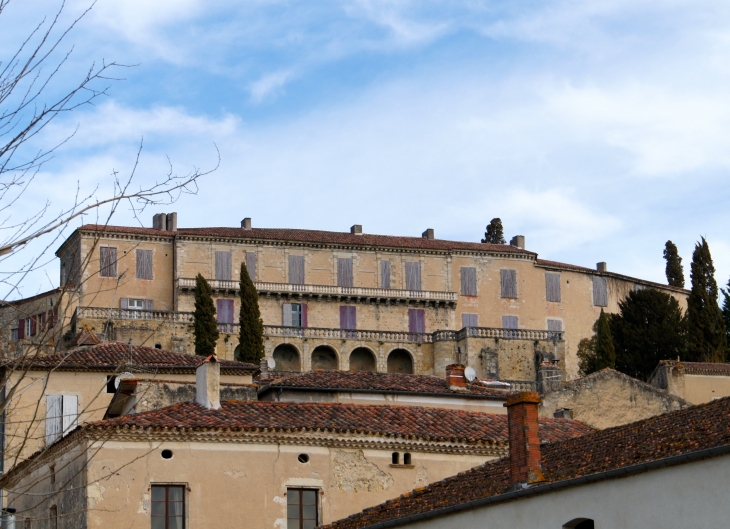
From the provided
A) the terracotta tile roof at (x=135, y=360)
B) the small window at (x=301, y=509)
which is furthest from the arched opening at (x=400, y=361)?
the small window at (x=301, y=509)

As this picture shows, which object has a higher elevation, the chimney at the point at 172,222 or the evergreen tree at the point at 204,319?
the chimney at the point at 172,222

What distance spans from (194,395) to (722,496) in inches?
813

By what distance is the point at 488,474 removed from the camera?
79.5ft

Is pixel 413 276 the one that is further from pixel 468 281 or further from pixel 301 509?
pixel 301 509

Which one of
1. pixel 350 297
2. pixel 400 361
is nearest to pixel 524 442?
pixel 400 361

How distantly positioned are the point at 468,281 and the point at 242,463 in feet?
180

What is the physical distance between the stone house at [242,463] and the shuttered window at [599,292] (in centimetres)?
5686

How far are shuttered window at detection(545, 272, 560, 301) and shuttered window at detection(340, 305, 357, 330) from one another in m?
13.7

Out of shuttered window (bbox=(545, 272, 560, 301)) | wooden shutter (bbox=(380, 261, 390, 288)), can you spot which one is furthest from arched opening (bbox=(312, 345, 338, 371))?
shuttered window (bbox=(545, 272, 560, 301))

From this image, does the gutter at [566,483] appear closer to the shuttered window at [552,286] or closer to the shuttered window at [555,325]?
the shuttered window at [555,325]

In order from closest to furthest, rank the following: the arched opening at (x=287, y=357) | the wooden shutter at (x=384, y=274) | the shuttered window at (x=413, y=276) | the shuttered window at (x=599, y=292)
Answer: the arched opening at (x=287, y=357) → the wooden shutter at (x=384, y=274) → the shuttered window at (x=413, y=276) → the shuttered window at (x=599, y=292)

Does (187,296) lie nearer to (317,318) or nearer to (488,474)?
(317,318)

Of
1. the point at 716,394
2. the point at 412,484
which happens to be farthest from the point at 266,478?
the point at 716,394

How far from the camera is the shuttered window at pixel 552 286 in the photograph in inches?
3332
